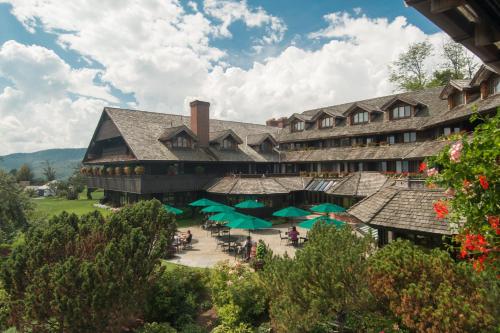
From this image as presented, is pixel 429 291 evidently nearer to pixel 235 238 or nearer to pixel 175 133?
pixel 235 238

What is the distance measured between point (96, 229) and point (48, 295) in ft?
9.00

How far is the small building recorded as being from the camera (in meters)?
13.0

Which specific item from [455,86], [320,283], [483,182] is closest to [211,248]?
[320,283]

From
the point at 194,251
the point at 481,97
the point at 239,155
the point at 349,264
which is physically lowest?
the point at 194,251

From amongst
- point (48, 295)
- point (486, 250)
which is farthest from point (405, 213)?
point (48, 295)

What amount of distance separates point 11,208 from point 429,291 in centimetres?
2495

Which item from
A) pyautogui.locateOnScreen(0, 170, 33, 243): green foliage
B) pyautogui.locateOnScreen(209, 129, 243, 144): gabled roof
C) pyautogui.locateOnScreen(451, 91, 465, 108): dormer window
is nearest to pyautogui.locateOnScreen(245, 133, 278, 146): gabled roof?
pyautogui.locateOnScreen(209, 129, 243, 144): gabled roof

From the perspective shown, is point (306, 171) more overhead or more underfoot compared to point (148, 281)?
more overhead

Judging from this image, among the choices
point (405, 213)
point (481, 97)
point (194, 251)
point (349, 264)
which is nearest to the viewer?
point (349, 264)

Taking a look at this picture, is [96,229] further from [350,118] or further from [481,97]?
[350,118]

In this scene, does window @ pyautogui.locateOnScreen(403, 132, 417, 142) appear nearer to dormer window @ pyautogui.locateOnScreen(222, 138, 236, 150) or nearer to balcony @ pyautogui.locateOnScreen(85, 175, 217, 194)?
dormer window @ pyautogui.locateOnScreen(222, 138, 236, 150)

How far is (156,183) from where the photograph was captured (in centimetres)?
3247

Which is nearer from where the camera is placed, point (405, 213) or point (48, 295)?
point (48, 295)

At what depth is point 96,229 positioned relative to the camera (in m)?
11.6
